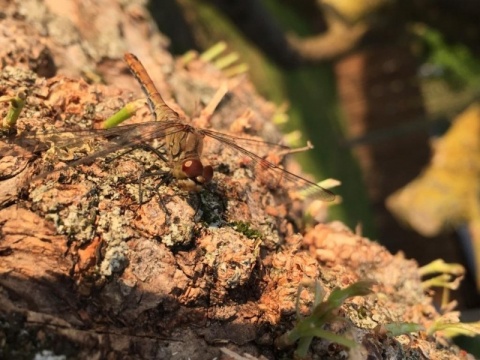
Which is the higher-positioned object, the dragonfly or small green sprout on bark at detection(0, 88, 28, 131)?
the dragonfly

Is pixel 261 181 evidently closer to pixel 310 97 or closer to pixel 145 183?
pixel 145 183

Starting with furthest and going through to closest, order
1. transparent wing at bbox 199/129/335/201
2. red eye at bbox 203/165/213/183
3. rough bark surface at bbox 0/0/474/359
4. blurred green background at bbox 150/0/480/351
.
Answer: blurred green background at bbox 150/0/480/351 < transparent wing at bbox 199/129/335/201 < red eye at bbox 203/165/213/183 < rough bark surface at bbox 0/0/474/359

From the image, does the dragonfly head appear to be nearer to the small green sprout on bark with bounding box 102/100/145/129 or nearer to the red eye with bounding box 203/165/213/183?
the red eye with bounding box 203/165/213/183

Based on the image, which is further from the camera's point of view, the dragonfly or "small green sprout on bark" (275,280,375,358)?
the dragonfly

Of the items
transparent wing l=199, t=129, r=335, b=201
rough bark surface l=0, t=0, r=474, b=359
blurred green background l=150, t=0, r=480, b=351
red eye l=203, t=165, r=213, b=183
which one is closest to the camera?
rough bark surface l=0, t=0, r=474, b=359

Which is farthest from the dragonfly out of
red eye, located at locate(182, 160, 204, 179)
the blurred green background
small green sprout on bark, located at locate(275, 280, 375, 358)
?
the blurred green background

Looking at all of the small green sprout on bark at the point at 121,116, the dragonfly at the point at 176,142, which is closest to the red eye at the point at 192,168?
Result: the dragonfly at the point at 176,142

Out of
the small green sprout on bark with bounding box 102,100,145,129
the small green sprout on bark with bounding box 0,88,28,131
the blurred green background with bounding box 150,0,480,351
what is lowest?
the small green sprout on bark with bounding box 0,88,28,131

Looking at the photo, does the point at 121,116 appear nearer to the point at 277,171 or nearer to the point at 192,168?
the point at 192,168
